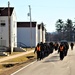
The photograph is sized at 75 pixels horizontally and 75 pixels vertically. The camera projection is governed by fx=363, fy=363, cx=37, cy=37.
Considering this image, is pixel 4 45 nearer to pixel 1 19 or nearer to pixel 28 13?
pixel 1 19

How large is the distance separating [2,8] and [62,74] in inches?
1950

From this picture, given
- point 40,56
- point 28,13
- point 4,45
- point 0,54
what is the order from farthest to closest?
1. point 28,13
2. point 4,45
3. point 0,54
4. point 40,56

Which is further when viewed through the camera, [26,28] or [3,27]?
[26,28]

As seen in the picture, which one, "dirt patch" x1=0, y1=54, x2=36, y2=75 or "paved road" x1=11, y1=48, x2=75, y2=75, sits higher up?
"paved road" x1=11, y1=48, x2=75, y2=75

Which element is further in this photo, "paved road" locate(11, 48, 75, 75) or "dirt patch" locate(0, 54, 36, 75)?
"dirt patch" locate(0, 54, 36, 75)

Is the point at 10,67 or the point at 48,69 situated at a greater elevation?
the point at 48,69

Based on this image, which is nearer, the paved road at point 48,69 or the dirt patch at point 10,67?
the paved road at point 48,69

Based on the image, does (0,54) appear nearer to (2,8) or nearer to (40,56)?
(40,56)

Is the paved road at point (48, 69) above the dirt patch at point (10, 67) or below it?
above

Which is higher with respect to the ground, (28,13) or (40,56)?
(28,13)

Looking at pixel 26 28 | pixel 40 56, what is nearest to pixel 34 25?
pixel 26 28

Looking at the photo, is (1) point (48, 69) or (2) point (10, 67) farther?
(2) point (10, 67)

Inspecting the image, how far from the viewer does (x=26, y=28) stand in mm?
94500

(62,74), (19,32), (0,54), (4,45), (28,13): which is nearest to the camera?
(62,74)
